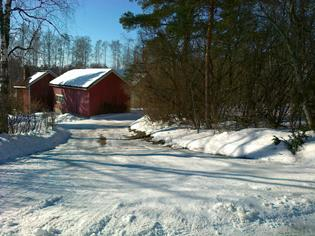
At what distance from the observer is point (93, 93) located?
30.8m

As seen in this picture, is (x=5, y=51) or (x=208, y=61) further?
(x=208, y=61)

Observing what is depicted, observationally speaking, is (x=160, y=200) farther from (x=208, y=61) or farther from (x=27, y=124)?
(x=27, y=124)

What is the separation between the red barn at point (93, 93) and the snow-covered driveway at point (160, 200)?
2288 centimetres

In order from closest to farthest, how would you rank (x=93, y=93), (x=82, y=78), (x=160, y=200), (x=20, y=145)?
(x=160, y=200) < (x=20, y=145) < (x=93, y=93) < (x=82, y=78)

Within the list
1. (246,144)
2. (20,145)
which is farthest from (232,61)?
(20,145)

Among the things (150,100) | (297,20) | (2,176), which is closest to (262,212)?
(2,176)

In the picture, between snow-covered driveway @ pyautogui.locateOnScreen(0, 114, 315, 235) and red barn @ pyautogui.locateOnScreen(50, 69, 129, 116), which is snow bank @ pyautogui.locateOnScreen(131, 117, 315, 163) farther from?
red barn @ pyautogui.locateOnScreen(50, 69, 129, 116)

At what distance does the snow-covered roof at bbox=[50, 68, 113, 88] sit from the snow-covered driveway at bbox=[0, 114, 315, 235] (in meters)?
23.9

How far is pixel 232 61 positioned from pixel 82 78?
21.9 meters

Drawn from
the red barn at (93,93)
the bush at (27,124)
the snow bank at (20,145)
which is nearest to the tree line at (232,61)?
the bush at (27,124)

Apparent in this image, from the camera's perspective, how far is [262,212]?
4.56 m

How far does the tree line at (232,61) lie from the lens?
9.73m

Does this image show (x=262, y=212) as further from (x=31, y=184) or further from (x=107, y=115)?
(x=107, y=115)

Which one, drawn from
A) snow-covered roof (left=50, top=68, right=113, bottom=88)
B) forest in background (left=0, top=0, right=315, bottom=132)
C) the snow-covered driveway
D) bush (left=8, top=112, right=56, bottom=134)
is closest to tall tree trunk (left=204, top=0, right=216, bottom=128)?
forest in background (left=0, top=0, right=315, bottom=132)
